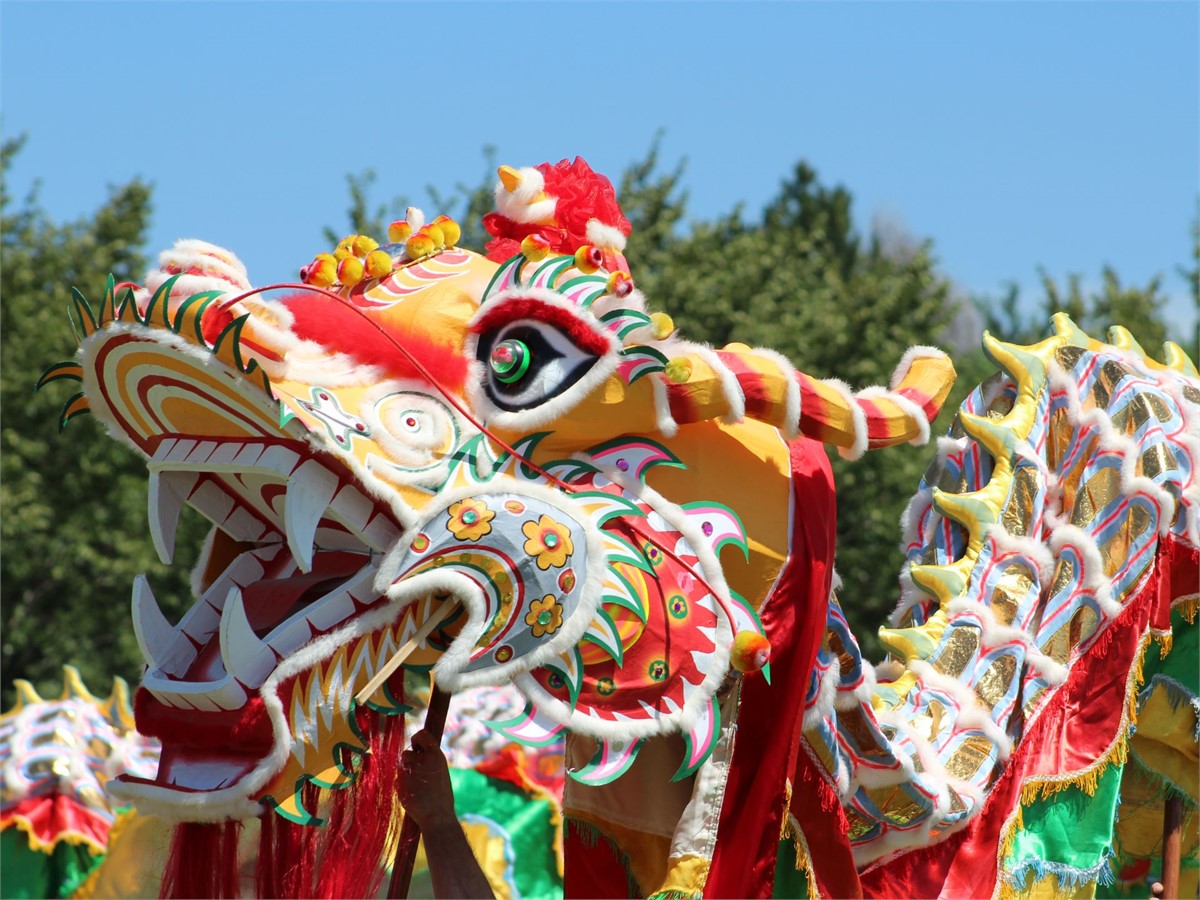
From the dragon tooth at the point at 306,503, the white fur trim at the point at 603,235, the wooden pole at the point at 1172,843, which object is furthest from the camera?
the wooden pole at the point at 1172,843

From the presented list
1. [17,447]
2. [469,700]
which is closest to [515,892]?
[469,700]

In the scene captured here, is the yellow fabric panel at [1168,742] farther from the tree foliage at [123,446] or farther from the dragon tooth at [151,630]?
the tree foliage at [123,446]

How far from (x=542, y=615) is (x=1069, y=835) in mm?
1781

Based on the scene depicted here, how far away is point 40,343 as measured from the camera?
11.8m

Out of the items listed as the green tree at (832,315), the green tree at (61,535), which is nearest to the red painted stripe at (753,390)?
the green tree at (832,315)

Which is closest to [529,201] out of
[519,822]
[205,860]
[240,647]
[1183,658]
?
[240,647]

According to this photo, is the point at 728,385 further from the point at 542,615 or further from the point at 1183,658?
the point at 1183,658

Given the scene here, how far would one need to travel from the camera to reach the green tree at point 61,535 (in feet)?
37.4

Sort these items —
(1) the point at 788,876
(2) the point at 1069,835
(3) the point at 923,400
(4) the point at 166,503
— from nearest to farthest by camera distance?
(4) the point at 166,503, (3) the point at 923,400, (1) the point at 788,876, (2) the point at 1069,835

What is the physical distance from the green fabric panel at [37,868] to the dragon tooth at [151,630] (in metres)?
4.02

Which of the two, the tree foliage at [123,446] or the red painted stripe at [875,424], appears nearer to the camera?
the red painted stripe at [875,424]

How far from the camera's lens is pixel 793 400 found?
9.84 feet

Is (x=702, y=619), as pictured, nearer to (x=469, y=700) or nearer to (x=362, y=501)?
Answer: (x=362, y=501)

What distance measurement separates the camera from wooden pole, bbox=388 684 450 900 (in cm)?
304
